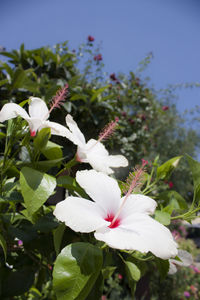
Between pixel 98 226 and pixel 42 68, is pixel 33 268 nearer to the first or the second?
pixel 98 226

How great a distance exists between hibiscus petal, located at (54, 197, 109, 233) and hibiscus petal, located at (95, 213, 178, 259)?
16mm

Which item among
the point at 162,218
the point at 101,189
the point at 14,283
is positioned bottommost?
the point at 14,283

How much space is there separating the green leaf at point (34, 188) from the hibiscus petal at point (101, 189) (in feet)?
0.23

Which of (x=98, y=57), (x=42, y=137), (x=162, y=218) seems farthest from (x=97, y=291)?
(x=98, y=57)

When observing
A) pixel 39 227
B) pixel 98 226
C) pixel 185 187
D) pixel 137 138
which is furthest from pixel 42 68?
pixel 185 187

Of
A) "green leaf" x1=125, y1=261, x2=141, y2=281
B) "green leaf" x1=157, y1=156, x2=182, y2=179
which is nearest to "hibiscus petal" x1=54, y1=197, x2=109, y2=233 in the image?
"green leaf" x1=125, y1=261, x2=141, y2=281

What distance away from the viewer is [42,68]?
6.30 feet

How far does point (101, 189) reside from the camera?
1.61 ft

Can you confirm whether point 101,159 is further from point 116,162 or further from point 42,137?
point 42,137

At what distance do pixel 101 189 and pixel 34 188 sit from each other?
0.13m

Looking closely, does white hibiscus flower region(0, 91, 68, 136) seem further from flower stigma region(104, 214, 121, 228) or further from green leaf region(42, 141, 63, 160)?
flower stigma region(104, 214, 121, 228)

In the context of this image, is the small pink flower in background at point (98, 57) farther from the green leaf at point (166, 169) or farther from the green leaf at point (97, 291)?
the green leaf at point (97, 291)

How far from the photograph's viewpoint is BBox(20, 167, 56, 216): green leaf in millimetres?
475

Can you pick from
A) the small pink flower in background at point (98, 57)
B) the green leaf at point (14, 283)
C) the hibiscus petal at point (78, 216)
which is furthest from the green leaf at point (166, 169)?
the small pink flower in background at point (98, 57)
